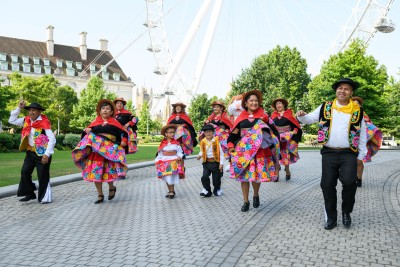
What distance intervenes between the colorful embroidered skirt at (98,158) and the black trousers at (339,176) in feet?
13.3

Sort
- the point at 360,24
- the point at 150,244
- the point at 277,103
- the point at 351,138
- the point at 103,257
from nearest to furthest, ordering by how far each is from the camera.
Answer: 1. the point at 103,257
2. the point at 150,244
3. the point at 351,138
4. the point at 277,103
5. the point at 360,24

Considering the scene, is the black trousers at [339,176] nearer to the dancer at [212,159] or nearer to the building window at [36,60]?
the dancer at [212,159]

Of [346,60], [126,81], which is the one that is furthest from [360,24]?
[126,81]

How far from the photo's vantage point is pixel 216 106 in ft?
40.1

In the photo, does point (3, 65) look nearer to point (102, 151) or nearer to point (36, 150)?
point (36, 150)

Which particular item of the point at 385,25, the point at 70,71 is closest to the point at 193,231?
the point at 385,25

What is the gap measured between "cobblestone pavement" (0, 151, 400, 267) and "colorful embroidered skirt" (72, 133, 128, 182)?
58 centimetres

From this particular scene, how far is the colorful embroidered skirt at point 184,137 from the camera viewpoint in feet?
42.9

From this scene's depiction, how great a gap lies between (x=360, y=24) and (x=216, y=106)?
127 ft

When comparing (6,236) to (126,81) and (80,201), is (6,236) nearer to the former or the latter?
(80,201)

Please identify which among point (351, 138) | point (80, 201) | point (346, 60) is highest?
point (346, 60)

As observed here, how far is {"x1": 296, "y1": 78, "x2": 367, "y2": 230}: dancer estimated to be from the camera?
6250 mm

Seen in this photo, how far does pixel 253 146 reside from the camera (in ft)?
23.9

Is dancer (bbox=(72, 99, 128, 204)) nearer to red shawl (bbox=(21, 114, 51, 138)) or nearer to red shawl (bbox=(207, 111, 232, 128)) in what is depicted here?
red shawl (bbox=(21, 114, 51, 138))
